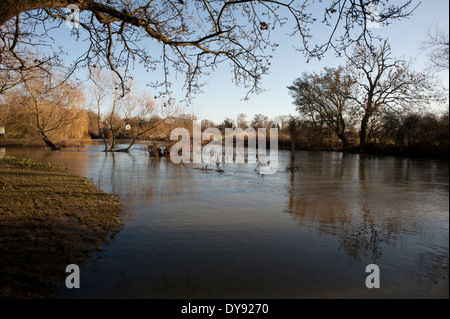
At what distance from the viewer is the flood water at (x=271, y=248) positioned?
3.35 metres

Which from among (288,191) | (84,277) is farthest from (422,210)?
(84,277)

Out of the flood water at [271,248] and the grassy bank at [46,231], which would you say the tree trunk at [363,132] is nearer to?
the flood water at [271,248]

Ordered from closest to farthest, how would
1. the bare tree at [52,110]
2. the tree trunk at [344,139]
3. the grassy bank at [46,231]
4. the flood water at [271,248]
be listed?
the grassy bank at [46,231]
the flood water at [271,248]
the bare tree at [52,110]
the tree trunk at [344,139]

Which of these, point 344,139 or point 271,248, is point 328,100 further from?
point 271,248

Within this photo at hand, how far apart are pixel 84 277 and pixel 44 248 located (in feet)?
3.17

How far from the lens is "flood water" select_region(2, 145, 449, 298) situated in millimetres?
3352

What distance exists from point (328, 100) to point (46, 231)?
33.2 meters

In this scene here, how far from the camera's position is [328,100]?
3294 cm

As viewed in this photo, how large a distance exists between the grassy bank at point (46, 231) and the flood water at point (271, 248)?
28 cm

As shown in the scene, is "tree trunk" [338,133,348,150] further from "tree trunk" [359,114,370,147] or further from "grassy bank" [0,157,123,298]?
"grassy bank" [0,157,123,298]

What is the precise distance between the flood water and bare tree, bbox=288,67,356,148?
78.4 feet

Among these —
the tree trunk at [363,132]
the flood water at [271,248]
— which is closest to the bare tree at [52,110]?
the flood water at [271,248]

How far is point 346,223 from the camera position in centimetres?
609

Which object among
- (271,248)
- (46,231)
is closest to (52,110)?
(46,231)
